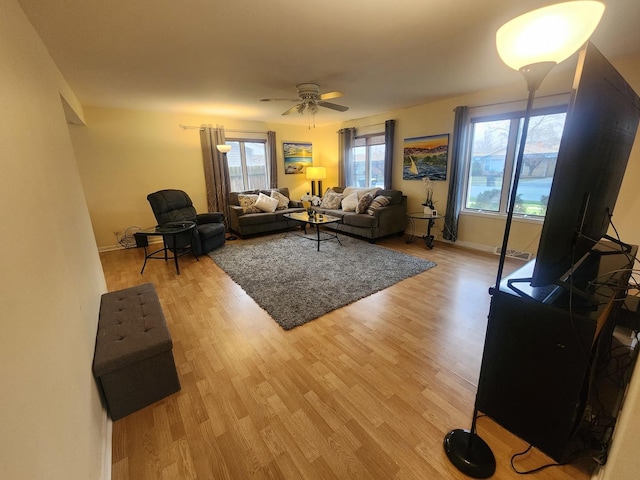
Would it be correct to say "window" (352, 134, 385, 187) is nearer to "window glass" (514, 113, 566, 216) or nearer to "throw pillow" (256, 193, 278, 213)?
"throw pillow" (256, 193, 278, 213)

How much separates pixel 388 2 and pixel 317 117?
402cm

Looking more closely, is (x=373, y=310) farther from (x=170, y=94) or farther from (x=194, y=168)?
(x=194, y=168)

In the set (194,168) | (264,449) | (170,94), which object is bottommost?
(264,449)

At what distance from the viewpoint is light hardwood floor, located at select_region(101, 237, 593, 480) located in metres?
1.26

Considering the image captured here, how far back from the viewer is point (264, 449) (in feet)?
4.36

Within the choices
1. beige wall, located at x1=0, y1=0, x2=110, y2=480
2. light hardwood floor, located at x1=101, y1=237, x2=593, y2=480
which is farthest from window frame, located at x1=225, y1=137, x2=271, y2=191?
beige wall, located at x1=0, y1=0, x2=110, y2=480

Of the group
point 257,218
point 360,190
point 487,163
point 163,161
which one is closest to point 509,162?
point 487,163

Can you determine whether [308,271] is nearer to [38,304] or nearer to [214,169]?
[38,304]

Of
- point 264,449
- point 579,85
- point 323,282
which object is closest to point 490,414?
point 264,449

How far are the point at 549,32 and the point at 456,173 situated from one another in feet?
12.3

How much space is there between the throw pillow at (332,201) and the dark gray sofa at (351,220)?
15 cm

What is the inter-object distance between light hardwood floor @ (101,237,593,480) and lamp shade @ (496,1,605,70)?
→ 1.71 metres

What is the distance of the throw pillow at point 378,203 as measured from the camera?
185 inches

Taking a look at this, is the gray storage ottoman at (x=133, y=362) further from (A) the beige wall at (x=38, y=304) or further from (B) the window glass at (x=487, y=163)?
(B) the window glass at (x=487, y=163)
